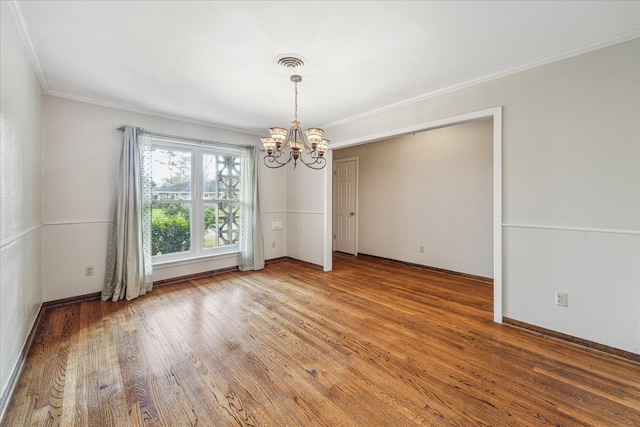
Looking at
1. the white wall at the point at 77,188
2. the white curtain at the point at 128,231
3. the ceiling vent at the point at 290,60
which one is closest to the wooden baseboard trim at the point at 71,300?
the white wall at the point at 77,188

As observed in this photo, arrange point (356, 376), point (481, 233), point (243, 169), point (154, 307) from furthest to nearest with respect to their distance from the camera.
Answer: point (243, 169), point (481, 233), point (154, 307), point (356, 376)

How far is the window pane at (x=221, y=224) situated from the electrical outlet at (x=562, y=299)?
4361 mm

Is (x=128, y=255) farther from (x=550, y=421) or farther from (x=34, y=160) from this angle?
(x=550, y=421)

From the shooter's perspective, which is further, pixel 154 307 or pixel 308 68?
pixel 154 307

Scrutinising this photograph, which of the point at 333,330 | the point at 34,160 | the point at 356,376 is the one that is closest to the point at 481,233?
the point at 333,330

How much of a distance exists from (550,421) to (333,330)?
1560 millimetres

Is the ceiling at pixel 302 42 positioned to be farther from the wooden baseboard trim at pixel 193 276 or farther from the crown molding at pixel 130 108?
the wooden baseboard trim at pixel 193 276

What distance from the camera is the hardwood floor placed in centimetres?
153

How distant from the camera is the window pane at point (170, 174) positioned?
3.88m

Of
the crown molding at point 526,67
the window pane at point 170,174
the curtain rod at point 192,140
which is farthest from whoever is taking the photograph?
the window pane at point 170,174

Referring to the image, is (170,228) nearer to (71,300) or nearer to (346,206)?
(71,300)

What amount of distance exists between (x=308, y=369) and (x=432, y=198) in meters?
3.72

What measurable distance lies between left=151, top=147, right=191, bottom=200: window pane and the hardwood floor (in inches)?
63.3

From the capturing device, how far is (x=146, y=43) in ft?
6.90
